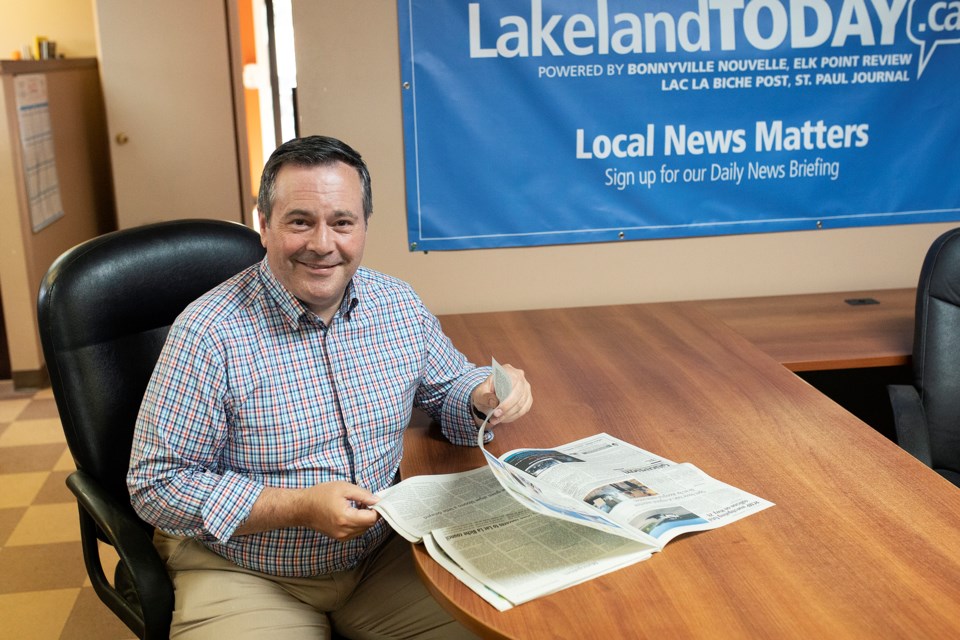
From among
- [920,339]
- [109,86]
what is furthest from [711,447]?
[109,86]

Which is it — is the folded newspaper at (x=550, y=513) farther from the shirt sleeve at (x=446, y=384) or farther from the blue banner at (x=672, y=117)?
the blue banner at (x=672, y=117)

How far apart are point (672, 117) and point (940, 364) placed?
0.98 metres

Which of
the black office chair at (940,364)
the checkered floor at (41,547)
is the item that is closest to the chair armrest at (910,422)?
the black office chair at (940,364)

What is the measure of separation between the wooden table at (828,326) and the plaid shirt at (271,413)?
97cm

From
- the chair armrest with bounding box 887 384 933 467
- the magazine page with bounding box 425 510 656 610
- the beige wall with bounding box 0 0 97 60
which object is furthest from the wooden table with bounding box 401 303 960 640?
the beige wall with bounding box 0 0 97 60

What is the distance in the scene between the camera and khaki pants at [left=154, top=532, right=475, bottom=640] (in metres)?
1.54

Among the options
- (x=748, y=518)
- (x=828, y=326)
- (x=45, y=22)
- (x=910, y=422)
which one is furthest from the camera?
(x=45, y=22)

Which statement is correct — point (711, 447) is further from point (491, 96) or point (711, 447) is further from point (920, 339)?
point (491, 96)

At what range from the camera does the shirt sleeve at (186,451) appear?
148 centimetres

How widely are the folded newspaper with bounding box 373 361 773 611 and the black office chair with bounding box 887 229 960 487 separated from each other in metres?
0.96

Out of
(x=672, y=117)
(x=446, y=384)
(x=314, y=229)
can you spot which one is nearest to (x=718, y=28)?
(x=672, y=117)

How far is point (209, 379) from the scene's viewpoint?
1527mm

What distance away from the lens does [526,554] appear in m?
1.30

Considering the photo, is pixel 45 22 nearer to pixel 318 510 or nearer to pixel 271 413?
pixel 271 413
